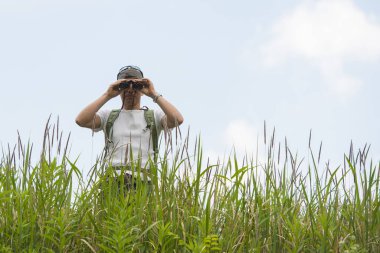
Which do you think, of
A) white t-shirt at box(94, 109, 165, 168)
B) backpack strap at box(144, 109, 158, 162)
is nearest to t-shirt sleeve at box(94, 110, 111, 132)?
white t-shirt at box(94, 109, 165, 168)

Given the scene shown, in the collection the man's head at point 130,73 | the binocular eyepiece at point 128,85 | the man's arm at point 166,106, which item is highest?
the man's head at point 130,73

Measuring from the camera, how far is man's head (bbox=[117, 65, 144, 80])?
197 inches

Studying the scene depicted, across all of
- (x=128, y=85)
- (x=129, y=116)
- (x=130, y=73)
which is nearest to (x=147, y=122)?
(x=129, y=116)

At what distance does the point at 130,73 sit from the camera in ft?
16.5

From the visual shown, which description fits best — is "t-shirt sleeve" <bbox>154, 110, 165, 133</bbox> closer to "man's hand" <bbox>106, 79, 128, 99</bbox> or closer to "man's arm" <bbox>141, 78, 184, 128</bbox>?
"man's arm" <bbox>141, 78, 184, 128</bbox>

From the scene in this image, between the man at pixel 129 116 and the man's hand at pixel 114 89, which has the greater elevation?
the man's hand at pixel 114 89

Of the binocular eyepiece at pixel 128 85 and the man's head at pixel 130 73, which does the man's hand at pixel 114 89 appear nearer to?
the binocular eyepiece at pixel 128 85

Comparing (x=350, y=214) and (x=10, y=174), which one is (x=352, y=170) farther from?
(x=10, y=174)

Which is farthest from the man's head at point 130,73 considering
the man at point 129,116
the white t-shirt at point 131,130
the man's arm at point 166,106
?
the white t-shirt at point 131,130

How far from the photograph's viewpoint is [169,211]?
3.83 meters

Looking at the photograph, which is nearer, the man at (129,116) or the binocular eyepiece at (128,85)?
the man at (129,116)

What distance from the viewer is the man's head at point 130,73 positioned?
5016 millimetres

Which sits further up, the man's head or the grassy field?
the man's head

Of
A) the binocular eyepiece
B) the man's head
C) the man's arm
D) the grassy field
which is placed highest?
the man's head
